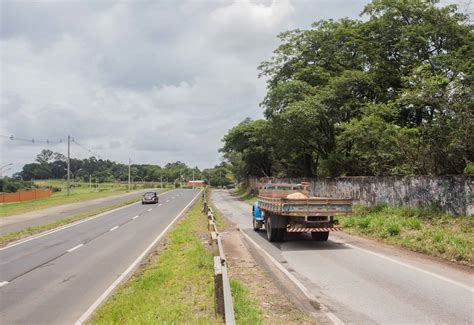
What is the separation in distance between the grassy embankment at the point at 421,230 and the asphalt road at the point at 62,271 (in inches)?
362

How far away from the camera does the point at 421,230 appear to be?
47.1 ft

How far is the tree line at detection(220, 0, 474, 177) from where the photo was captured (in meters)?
17.7

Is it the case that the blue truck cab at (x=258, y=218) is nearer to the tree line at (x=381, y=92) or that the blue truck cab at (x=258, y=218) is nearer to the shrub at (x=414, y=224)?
the shrub at (x=414, y=224)

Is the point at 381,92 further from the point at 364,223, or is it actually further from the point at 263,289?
the point at 263,289

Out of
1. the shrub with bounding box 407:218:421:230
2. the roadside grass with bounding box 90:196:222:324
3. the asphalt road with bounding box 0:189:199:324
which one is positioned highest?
the shrub with bounding box 407:218:421:230

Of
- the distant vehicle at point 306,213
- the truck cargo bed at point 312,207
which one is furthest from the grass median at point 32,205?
the truck cargo bed at point 312,207

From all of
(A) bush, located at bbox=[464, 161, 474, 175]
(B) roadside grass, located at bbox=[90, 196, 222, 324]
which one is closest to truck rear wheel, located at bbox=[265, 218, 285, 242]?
(B) roadside grass, located at bbox=[90, 196, 222, 324]

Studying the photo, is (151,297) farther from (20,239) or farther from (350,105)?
(350,105)

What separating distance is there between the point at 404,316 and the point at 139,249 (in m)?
10.9

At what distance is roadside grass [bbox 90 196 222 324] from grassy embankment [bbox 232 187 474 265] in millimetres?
6851

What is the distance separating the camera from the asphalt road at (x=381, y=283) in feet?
21.5

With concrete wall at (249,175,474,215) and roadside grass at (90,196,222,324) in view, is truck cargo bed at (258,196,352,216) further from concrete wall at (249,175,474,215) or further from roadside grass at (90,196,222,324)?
concrete wall at (249,175,474,215)

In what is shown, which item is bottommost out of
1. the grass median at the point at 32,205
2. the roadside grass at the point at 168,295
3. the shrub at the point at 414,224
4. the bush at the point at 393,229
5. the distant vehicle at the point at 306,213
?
the grass median at the point at 32,205

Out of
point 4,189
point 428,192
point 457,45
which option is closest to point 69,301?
point 428,192
